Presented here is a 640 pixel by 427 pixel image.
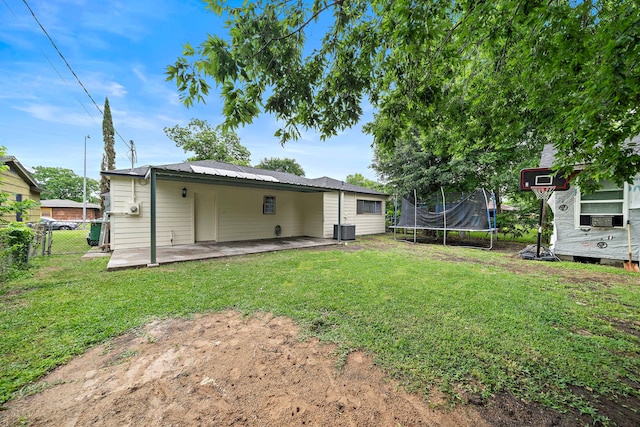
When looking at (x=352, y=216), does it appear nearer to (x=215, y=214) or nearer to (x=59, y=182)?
(x=215, y=214)

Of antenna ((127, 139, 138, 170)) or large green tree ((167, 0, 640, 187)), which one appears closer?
large green tree ((167, 0, 640, 187))

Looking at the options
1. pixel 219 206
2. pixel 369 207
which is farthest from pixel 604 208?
pixel 219 206

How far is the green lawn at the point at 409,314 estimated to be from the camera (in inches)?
70.1

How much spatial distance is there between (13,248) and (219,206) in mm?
4761

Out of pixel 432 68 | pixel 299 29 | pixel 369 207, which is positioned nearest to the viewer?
pixel 299 29

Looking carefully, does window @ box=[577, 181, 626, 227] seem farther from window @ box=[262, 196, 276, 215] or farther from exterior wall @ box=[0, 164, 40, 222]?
exterior wall @ box=[0, 164, 40, 222]

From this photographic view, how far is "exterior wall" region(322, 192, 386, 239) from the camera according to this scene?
10259 millimetres

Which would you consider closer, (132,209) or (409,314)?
(409,314)

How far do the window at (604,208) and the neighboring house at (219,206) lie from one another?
22.1 feet

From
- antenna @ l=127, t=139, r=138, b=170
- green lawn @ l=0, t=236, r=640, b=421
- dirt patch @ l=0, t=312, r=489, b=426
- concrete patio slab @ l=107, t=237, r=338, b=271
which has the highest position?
antenna @ l=127, t=139, r=138, b=170

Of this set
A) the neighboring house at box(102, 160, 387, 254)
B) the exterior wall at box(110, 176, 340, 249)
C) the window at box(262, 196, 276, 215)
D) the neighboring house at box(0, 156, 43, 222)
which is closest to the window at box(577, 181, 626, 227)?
the neighboring house at box(102, 160, 387, 254)

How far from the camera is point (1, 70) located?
20.6ft

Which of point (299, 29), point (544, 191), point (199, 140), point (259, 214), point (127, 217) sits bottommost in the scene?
point (127, 217)

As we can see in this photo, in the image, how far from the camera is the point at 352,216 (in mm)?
11406
